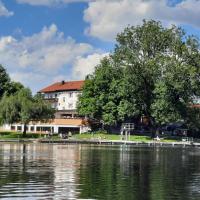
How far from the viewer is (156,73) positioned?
381ft

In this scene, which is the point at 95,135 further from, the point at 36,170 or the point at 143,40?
the point at 36,170

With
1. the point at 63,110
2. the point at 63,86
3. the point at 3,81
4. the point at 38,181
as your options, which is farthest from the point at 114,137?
the point at 38,181

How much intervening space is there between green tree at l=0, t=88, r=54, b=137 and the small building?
23.2 m

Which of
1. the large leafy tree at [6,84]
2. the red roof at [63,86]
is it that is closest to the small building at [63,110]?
the red roof at [63,86]

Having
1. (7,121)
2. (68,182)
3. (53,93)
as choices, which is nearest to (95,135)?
(7,121)

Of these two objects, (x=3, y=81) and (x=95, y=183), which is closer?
(x=95, y=183)

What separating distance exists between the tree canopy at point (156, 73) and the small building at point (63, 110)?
84.3ft

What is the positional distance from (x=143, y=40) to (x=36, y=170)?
79.1 metres

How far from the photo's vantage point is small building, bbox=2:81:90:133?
148875 mm

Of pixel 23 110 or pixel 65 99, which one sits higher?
pixel 65 99

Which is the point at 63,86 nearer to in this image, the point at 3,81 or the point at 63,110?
the point at 63,110

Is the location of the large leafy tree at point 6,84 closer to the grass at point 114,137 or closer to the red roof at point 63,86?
the grass at point 114,137

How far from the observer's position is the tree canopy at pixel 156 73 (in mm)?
114625

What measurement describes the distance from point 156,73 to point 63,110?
220ft
